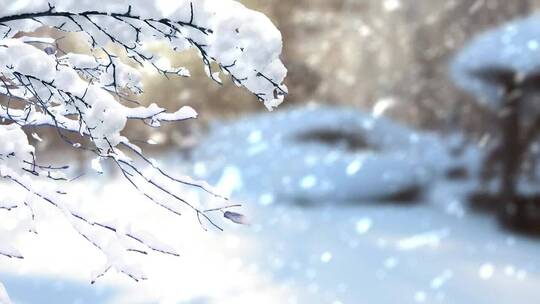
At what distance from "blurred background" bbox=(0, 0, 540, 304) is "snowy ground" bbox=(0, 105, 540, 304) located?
0.07 feet

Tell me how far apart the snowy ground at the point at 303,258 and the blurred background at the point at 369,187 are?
0.07 feet

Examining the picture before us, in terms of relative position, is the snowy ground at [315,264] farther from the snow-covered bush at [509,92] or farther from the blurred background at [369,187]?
the snow-covered bush at [509,92]

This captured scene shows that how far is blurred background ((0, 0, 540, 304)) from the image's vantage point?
18.0ft

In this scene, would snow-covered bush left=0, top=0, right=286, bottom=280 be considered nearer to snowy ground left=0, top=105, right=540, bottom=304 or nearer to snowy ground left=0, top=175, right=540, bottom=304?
snowy ground left=0, top=175, right=540, bottom=304

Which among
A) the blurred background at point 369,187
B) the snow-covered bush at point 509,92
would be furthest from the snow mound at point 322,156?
the snow-covered bush at point 509,92

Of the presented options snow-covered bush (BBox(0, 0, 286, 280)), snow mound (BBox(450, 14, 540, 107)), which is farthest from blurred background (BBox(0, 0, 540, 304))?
snow-covered bush (BBox(0, 0, 286, 280))

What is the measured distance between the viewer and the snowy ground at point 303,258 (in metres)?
5.26

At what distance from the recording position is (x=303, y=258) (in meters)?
6.40

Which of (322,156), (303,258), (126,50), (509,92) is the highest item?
(322,156)

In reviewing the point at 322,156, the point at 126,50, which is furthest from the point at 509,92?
the point at 126,50

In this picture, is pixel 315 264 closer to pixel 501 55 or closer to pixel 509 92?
pixel 501 55

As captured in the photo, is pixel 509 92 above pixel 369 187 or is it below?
below

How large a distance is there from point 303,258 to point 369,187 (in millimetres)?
2834

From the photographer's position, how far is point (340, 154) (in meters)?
9.50
